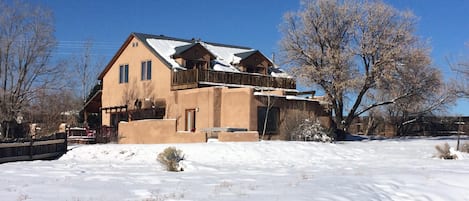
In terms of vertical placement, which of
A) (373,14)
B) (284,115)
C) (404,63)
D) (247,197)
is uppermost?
(373,14)

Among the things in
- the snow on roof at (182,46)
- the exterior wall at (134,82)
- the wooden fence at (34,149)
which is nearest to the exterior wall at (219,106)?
the exterior wall at (134,82)

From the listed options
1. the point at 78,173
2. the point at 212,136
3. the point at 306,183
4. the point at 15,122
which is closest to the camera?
the point at 306,183

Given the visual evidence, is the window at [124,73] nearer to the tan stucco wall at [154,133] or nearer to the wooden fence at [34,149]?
the tan stucco wall at [154,133]

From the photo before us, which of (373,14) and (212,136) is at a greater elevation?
(373,14)

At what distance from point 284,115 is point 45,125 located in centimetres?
1858

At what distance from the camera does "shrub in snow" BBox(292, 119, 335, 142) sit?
30.0 meters

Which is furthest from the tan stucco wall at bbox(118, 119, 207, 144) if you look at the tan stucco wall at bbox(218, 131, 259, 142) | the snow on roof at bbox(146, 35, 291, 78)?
the snow on roof at bbox(146, 35, 291, 78)

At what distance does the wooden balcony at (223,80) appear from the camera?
34.4 meters

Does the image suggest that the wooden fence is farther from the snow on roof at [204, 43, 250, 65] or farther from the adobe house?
the snow on roof at [204, 43, 250, 65]

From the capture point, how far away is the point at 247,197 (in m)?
10.9


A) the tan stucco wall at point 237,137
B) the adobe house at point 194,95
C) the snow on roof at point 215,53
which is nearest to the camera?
the tan stucco wall at point 237,137

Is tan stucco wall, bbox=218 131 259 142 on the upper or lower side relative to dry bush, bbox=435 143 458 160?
upper

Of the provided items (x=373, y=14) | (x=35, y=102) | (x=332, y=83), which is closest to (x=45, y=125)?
(x=35, y=102)

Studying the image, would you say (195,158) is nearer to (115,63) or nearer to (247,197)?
(247,197)
